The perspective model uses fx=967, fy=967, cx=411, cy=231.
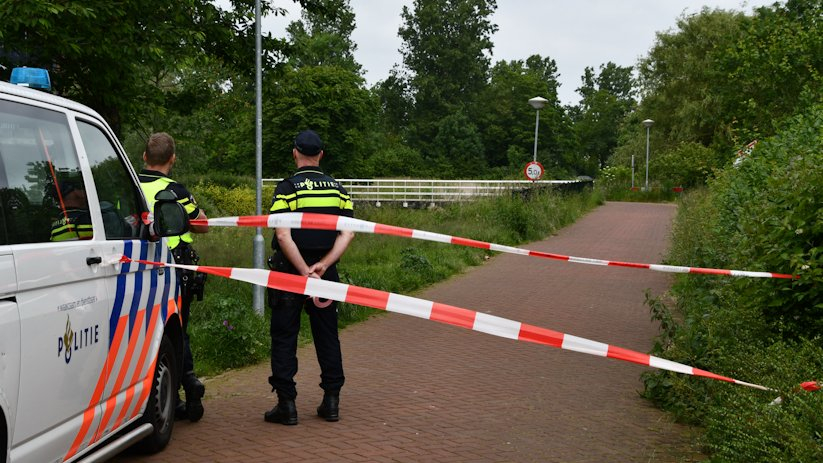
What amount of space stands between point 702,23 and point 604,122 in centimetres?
5922

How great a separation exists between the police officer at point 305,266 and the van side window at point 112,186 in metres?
1.15

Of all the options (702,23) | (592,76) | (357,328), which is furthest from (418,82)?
(357,328)

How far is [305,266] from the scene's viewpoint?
5.95 metres

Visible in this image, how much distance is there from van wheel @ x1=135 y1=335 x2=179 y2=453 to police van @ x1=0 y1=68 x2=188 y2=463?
0.04 ft

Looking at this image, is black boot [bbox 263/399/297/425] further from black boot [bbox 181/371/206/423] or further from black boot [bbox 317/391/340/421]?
black boot [bbox 181/371/206/423]

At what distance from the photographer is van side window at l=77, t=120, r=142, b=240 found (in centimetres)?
452

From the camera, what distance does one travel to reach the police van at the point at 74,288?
3.49 m

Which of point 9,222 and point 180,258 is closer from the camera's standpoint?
point 9,222

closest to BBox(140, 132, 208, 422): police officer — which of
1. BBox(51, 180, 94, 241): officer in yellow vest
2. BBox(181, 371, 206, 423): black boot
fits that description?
→ BBox(181, 371, 206, 423): black boot

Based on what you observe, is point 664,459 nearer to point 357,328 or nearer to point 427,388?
point 427,388

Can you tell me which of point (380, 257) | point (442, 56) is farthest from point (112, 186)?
point (442, 56)

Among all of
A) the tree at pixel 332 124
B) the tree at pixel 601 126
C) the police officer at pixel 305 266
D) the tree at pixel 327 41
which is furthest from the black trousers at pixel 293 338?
the tree at pixel 601 126

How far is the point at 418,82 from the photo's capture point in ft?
276

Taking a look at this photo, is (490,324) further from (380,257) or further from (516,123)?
(516,123)
